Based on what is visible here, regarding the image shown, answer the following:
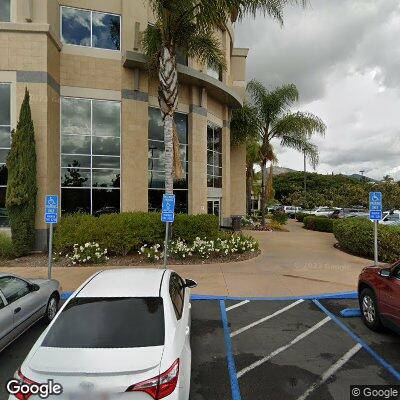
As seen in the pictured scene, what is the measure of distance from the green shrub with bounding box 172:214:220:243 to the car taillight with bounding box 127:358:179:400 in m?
9.85

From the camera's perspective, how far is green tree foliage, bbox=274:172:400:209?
72.4 ft

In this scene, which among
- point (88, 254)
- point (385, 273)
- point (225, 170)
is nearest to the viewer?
point (385, 273)

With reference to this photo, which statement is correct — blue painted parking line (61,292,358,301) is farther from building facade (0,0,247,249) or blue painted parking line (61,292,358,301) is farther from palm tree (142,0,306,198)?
building facade (0,0,247,249)

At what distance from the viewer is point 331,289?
28.6 ft

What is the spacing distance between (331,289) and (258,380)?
4987mm

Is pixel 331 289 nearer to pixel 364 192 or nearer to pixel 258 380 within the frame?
pixel 258 380

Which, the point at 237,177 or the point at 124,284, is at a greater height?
the point at 237,177

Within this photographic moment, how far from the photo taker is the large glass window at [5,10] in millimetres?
13773

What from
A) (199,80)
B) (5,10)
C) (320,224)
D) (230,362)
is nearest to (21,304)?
(230,362)

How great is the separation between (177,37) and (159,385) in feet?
39.8

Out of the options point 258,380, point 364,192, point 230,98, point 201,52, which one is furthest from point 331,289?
point 364,192

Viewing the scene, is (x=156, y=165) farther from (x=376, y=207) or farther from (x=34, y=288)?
(x=34, y=288)

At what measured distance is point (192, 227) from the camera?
12891 mm

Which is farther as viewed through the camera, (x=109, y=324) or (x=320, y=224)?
(x=320, y=224)
